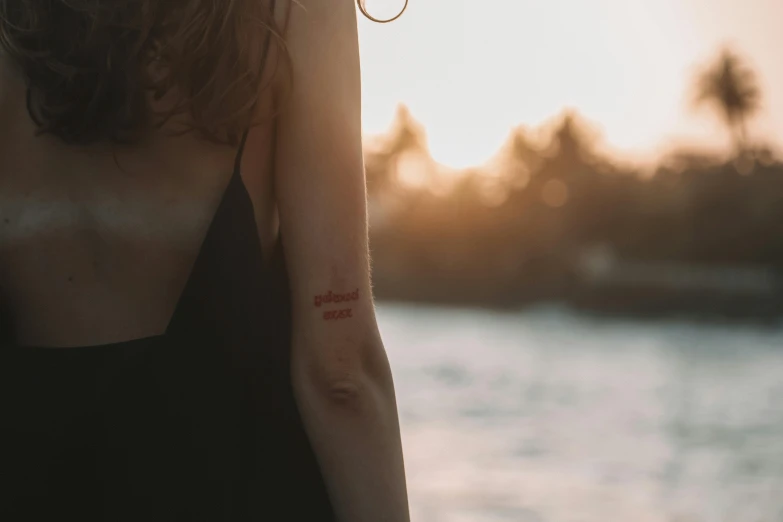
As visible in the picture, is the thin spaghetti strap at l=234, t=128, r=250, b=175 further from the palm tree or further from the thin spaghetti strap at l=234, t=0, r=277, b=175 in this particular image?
the palm tree

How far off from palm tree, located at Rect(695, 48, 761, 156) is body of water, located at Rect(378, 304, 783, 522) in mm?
17963

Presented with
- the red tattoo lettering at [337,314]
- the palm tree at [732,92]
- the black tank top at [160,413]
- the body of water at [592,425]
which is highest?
the palm tree at [732,92]

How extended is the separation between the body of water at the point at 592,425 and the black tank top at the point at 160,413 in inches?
493

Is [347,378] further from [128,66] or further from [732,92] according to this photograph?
[732,92]

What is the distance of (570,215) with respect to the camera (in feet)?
189

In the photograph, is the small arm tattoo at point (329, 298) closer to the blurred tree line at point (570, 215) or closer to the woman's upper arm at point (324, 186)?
the woman's upper arm at point (324, 186)

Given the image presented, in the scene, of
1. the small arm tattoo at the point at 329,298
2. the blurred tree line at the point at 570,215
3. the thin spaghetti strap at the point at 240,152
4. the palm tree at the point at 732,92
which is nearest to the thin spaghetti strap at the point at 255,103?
the thin spaghetti strap at the point at 240,152

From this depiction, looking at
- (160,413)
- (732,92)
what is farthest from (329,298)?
(732,92)

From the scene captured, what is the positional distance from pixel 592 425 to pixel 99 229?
21.4 m

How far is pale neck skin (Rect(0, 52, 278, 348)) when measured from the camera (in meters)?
1.29

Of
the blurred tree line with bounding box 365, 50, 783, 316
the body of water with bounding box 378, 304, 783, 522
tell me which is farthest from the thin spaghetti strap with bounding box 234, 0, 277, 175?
the blurred tree line with bounding box 365, 50, 783, 316

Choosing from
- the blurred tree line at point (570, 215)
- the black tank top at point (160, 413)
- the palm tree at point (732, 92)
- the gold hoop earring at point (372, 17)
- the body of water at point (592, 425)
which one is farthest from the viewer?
the palm tree at point (732, 92)

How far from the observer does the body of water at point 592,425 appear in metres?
15.0

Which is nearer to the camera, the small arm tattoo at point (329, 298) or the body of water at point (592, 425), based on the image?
the small arm tattoo at point (329, 298)
